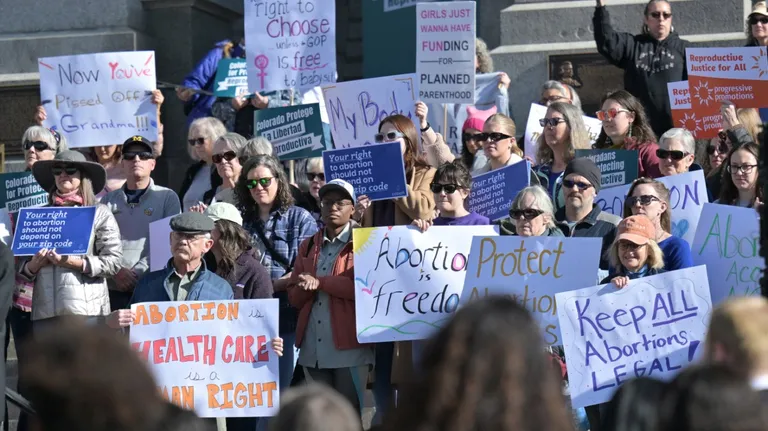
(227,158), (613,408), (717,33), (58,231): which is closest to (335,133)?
(227,158)

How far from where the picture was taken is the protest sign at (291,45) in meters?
10.5

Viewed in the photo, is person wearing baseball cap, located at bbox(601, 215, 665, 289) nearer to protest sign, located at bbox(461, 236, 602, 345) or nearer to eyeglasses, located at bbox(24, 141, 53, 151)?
protest sign, located at bbox(461, 236, 602, 345)

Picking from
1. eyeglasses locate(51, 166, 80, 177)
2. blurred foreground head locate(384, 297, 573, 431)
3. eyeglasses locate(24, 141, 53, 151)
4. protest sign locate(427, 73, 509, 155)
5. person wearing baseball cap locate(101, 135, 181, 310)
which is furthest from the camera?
protest sign locate(427, 73, 509, 155)

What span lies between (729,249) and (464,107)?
13.1 ft

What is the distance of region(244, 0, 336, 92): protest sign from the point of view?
10.5 m

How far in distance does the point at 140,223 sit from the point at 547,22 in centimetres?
499

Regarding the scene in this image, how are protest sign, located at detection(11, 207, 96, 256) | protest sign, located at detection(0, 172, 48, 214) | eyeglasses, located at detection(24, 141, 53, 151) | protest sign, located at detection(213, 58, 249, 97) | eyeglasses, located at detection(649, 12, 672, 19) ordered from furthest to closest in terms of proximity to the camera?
protest sign, located at detection(213, 58, 249, 97) < eyeglasses, located at detection(649, 12, 672, 19) < eyeglasses, located at detection(24, 141, 53, 151) < protest sign, located at detection(0, 172, 48, 214) < protest sign, located at detection(11, 207, 96, 256)

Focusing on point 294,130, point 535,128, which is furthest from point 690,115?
point 294,130

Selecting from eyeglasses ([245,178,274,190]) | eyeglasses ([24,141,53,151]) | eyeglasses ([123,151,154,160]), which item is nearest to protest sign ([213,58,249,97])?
eyeglasses ([24,141,53,151])

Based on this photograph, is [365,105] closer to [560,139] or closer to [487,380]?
[560,139]

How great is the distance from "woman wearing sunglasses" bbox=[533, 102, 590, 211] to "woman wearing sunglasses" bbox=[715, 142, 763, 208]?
116cm

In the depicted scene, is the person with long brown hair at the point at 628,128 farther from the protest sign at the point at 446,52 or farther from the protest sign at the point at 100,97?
the protest sign at the point at 100,97

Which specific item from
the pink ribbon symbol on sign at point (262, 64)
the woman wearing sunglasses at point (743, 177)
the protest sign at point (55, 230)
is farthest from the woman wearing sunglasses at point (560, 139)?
the protest sign at point (55, 230)

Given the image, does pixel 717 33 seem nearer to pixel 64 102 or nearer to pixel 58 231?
pixel 64 102
